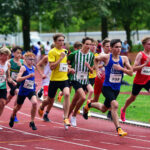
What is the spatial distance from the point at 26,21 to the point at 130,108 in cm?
2503

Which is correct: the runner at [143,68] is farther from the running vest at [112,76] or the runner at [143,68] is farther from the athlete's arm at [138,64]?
the running vest at [112,76]

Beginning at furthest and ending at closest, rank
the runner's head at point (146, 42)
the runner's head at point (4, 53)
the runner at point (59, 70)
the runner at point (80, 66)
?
the runner at point (80, 66) < the runner's head at point (146, 42) < the runner at point (59, 70) < the runner's head at point (4, 53)

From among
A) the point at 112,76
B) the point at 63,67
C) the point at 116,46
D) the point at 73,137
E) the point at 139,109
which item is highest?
the point at 116,46

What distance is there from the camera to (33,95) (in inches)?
372

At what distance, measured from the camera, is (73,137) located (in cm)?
880

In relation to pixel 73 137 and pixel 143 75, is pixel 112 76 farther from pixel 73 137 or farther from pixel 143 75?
pixel 73 137

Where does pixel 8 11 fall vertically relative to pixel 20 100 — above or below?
above

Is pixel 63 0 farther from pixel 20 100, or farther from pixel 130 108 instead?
pixel 20 100

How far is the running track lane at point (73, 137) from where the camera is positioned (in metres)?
7.96

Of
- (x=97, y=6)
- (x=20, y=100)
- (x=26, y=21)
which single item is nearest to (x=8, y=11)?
(x=26, y=21)

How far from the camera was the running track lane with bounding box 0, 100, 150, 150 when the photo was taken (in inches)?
313

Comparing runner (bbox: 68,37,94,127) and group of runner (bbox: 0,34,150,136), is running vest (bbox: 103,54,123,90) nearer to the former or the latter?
group of runner (bbox: 0,34,150,136)

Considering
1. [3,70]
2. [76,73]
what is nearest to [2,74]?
[3,70]

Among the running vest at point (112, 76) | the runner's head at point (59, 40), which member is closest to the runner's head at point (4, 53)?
the runner's head at point (59, 40)
